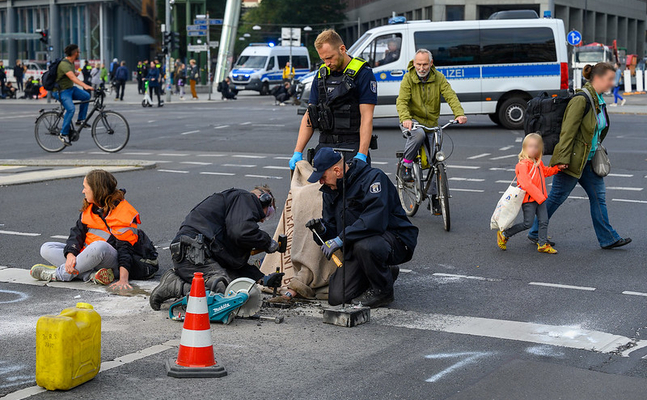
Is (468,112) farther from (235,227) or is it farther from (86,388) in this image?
(86,388)

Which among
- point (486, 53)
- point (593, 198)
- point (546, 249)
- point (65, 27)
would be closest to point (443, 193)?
point (546, 249)

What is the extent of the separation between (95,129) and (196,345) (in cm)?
1335

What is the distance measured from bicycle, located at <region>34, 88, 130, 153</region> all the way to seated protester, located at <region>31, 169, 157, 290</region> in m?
10.2

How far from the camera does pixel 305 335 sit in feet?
19.1

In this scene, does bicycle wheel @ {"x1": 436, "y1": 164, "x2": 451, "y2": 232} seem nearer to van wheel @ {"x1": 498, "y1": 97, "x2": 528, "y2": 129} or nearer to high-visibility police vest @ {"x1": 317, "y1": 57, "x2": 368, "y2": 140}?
high-visibility police vest @ {"x1": 317, "y1": 57, "x2": 368, "y2": 140}

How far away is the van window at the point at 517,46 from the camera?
23047 mm

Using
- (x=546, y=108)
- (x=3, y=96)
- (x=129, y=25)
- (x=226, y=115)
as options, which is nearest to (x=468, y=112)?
Result: (x=226, y=115)

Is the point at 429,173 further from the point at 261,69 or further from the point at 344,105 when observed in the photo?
the point at 261,69

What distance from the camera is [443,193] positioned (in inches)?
380

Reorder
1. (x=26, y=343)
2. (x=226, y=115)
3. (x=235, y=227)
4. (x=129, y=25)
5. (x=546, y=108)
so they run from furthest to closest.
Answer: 1. (x=129, y=25)
2. (x=226, y=115)
3. (x=546, y=108)
4. (x=235, y=227)
5. (x=26, y=343)

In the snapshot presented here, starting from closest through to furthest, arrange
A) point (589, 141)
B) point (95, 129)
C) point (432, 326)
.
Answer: point (432, 326) < point (589, 141) < point (95, 129)

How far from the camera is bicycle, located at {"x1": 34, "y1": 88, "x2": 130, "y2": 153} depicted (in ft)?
57.1

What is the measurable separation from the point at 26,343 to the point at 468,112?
18.7 metres

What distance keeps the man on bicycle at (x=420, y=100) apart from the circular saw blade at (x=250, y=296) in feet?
13.9
